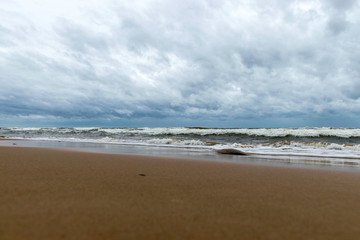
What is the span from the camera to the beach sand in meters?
1.68

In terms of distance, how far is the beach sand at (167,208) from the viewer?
66.1 inches

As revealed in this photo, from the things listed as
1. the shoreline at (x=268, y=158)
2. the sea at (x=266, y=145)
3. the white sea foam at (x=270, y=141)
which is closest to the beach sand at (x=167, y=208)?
the shoreline at (x=268, y=158)

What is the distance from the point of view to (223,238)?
162 cm

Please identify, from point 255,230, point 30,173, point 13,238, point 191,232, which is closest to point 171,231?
point 191,232

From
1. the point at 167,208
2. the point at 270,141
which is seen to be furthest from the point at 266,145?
the point at 167,208

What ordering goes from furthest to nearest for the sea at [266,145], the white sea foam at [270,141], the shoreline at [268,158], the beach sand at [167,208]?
the white sea foam at [270,141] < the sea at [266,145] < the shoreline at [268,158] < the beach sand at [167,208]

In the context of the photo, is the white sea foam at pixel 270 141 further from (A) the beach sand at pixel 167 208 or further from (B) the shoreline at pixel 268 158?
(A) the beach sand at pixel 167 208

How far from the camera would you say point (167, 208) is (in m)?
2.19

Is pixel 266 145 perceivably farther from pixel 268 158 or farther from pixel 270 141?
pixel 268 158

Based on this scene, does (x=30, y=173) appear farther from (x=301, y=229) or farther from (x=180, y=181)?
(x=301, y=229)

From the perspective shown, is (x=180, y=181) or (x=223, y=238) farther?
(x=180, y=181)

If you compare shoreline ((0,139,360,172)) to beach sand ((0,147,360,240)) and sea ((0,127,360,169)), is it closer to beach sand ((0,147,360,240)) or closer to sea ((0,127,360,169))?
sea ((0,127,360,169))

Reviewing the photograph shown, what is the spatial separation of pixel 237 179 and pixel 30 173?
3.20m

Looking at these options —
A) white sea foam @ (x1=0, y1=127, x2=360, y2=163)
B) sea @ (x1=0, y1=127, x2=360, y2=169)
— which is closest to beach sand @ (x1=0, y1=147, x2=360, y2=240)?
sea @ (x1=0, y1=127, x2=360, y2=169)
